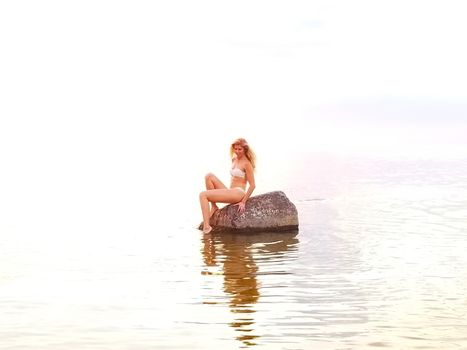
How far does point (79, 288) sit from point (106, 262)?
7.75ft

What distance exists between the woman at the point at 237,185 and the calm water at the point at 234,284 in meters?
0.91

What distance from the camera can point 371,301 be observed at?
10.3m

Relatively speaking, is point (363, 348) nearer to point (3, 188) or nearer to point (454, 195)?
point (454, 195)

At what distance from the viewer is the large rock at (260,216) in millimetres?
17578

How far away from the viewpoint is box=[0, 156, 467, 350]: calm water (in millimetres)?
8648

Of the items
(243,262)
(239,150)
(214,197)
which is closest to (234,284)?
(243,262)

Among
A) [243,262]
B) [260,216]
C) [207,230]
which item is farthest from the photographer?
[260,216]

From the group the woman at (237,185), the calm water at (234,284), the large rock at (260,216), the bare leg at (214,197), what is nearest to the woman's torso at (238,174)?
the woman at (237,185)

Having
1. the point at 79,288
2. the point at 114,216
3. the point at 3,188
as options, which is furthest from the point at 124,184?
the point at 79,288

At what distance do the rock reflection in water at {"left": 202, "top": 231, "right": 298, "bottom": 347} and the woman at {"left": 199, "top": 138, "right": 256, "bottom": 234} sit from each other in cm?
75

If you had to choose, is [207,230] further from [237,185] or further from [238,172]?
[238,172]

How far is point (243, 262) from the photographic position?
13.6 meters

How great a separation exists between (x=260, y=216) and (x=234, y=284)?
6.17m

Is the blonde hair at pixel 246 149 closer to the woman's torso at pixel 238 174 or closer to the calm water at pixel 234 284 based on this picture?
the woman's torso at pixel 238 174
